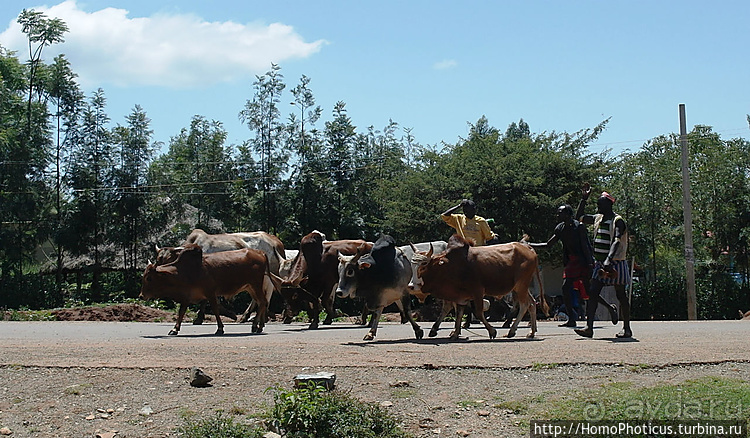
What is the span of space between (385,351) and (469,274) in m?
2.44

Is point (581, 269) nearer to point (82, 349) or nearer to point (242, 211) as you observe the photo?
point (82, 349)

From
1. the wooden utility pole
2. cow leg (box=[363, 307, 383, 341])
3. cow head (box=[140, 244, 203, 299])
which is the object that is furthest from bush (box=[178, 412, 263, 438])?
the wooden utility pole

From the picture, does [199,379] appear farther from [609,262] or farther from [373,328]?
[609,262]

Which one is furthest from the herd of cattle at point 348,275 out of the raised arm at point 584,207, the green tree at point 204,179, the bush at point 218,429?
the green tree at point 204,179

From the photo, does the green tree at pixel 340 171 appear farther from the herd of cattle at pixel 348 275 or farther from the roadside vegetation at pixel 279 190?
the herd of cattle at pixel 348 275

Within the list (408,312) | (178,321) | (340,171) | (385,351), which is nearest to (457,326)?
(408,312)

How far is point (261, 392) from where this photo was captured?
28.8 feet

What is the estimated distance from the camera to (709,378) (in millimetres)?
9008

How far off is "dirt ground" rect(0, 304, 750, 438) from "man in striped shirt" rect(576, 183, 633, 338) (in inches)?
115

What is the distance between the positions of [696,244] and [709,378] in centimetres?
Result: 2677

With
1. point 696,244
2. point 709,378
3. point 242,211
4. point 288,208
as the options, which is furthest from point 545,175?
point 709,378

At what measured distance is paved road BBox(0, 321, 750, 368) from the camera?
32.8 ft

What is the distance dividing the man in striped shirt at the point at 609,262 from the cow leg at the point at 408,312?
7.81ft

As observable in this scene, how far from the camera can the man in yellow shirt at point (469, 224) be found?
52.1 feet
